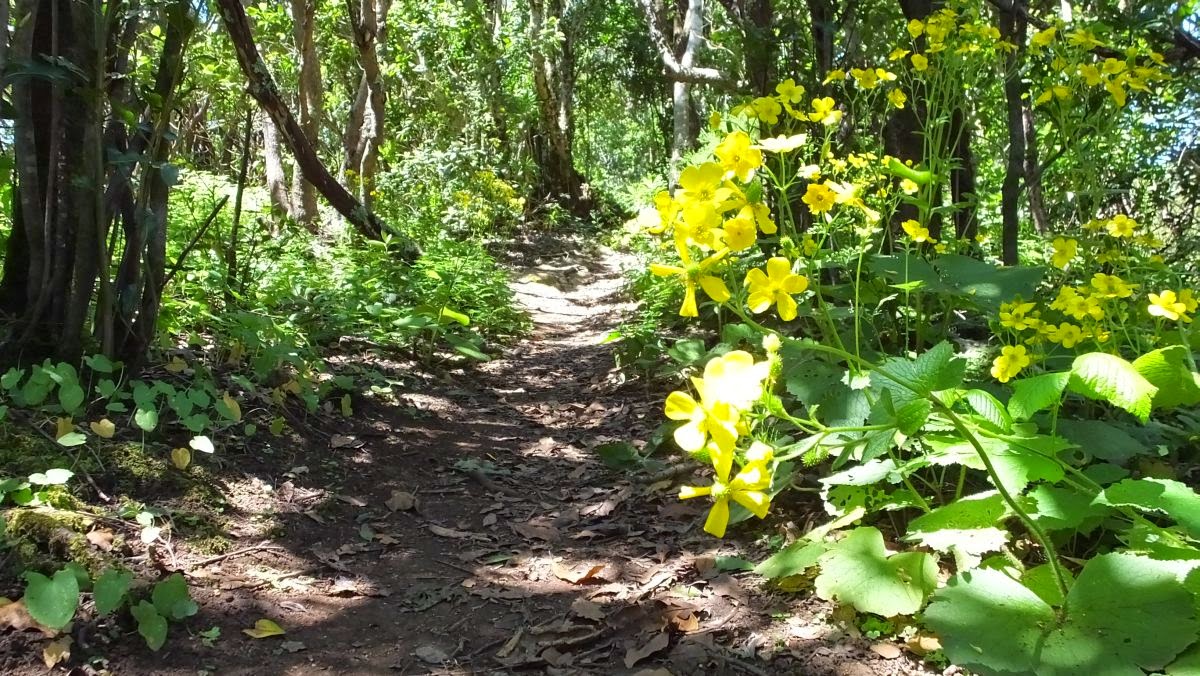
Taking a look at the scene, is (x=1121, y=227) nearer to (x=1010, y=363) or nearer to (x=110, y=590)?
(x=1010, y=363)

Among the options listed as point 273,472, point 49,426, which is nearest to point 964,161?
point 273,472

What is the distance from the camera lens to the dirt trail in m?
1.92

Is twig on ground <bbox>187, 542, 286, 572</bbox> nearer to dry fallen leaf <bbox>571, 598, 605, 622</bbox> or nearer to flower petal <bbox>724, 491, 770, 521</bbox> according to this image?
dry fallen leaf <bbox>571, 598, 605, 622</bbox>

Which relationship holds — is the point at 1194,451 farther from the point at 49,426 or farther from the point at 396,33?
the point at 396,33

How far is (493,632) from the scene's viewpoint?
2.14 meters

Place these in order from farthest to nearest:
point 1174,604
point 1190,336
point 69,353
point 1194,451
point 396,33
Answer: point 396,33
point 69,353
point 1194,451
point 1190,336
point 1174,604

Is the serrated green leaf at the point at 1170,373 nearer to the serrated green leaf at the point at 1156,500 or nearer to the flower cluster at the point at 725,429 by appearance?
the serrated green leaf at the point at 1156,500

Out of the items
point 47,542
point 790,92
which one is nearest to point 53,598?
point 47,542

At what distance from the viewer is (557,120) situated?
601 inches

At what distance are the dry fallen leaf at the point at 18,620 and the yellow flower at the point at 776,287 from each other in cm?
168

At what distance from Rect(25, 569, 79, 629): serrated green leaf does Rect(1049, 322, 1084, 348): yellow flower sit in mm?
2441

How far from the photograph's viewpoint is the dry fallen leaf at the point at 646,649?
1.90 metres

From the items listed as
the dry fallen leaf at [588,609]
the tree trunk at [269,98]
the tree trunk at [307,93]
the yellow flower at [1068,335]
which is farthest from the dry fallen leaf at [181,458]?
the tree trunk at [307,93]

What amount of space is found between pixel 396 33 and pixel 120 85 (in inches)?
410
